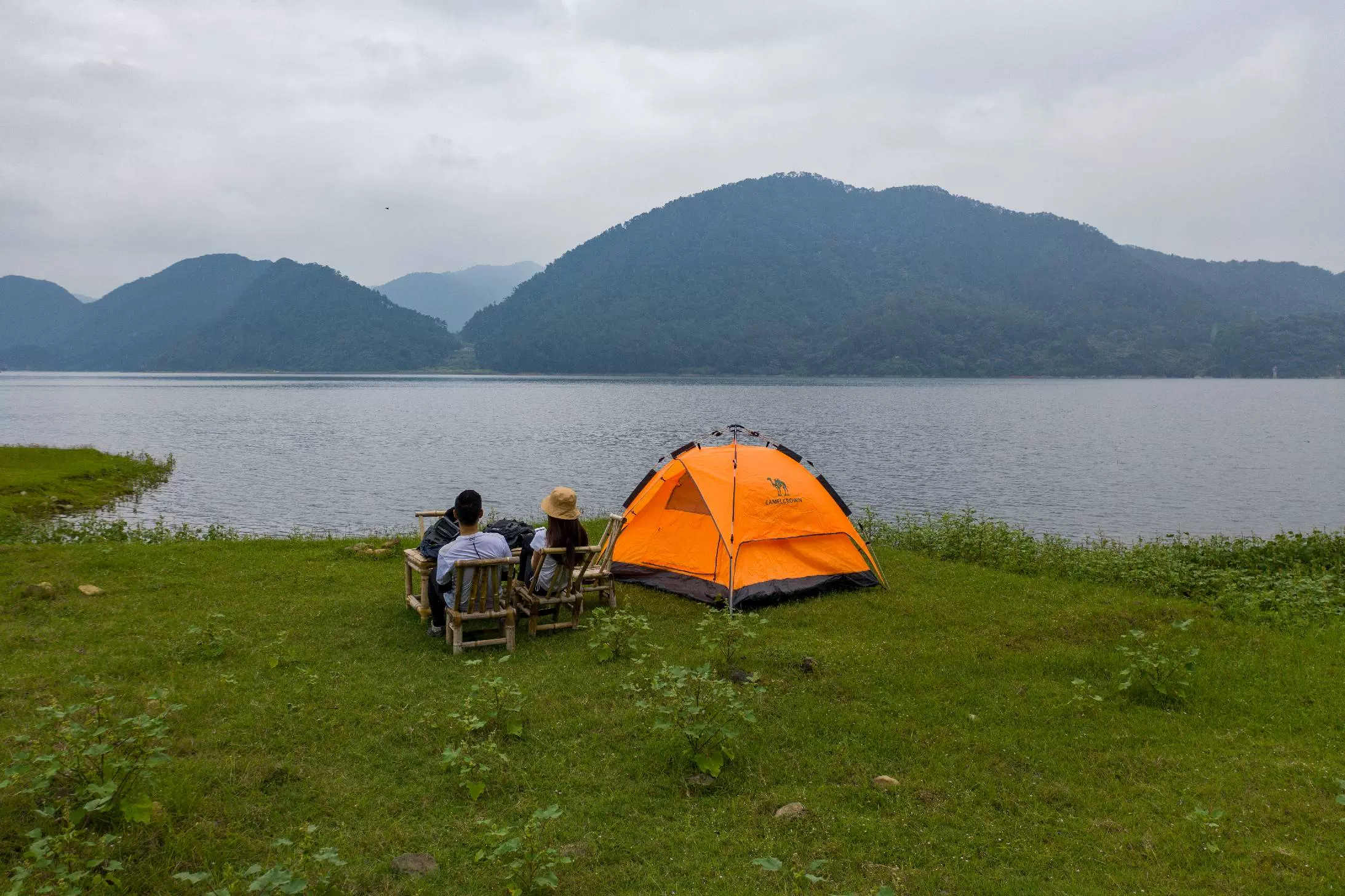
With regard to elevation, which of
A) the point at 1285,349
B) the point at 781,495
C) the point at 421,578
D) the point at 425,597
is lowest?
the point at 425,597

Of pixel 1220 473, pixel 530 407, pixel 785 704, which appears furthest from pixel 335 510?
pixel 530 407

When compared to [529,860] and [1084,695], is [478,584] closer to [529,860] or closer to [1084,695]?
[529,860]

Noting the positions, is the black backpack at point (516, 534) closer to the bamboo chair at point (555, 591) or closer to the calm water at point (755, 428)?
the bamboo chair at point (555, 591)

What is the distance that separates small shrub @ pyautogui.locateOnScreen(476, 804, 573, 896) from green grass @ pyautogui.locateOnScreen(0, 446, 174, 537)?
53.8 ft

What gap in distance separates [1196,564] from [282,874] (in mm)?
16064

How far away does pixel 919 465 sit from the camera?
3769cm

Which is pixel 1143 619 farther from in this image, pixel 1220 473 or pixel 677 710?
pixel 1220 473

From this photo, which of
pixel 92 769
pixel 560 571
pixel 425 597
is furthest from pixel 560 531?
pixel 92 769

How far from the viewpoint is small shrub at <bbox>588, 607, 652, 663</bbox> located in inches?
352

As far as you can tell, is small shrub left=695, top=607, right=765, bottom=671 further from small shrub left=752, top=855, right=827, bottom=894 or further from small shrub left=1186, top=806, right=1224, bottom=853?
small shrub left=1186, top=806, right=1224, bottom=853

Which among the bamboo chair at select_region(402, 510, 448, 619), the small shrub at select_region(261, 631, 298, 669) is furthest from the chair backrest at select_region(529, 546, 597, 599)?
the small shrub at select_region(261, 631, 298, 669)

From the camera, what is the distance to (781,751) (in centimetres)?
675

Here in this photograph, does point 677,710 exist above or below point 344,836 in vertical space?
above

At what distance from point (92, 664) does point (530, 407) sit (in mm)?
80517
